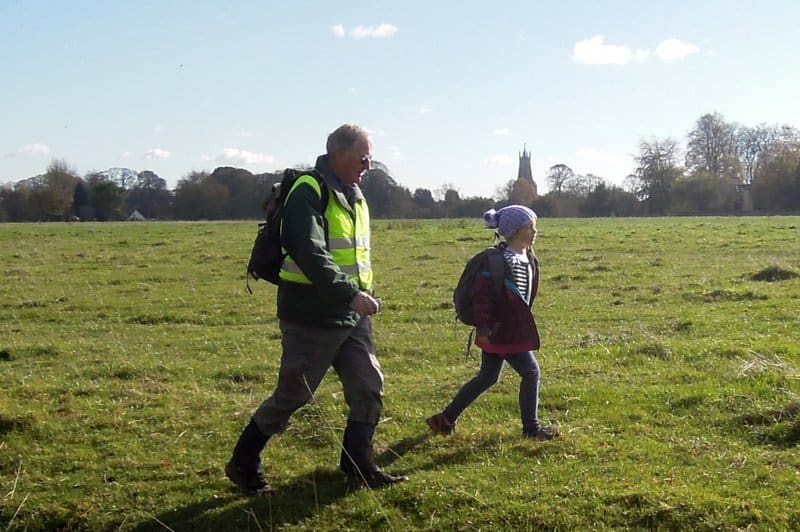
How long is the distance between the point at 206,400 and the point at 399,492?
3.42m

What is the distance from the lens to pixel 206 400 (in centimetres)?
834

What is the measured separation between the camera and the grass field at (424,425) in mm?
5352

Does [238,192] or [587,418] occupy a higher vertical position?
[238,192]

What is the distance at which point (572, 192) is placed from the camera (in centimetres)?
8794

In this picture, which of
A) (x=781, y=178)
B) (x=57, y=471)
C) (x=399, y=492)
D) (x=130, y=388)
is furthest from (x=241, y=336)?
(x=781, y=178)

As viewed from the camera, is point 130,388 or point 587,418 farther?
point 130,388

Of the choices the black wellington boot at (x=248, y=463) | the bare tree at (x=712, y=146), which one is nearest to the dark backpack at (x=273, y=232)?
the black wellington boot at (x=248, y=463)

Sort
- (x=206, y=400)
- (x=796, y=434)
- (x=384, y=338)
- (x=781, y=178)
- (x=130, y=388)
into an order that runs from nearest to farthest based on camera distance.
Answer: (x=796, y=434) < (x=206, y=400) < (x=130, y=388) < (x=384, y=338) < (x=781, y=178)

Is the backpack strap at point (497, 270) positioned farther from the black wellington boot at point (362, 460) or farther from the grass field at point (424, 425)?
the black wellington boot at point (362, 460)

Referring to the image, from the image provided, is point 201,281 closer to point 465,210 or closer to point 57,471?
point 57,471

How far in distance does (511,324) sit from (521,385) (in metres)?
0.55

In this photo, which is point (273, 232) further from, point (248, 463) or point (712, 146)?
point (712, 146)

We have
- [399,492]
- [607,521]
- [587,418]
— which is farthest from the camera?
[587,418]

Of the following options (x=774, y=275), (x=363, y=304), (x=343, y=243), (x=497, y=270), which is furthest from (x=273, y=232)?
(x=774, y=275)
